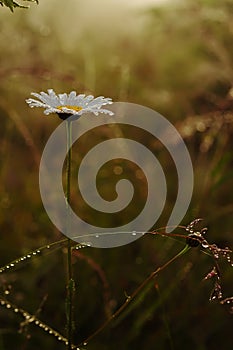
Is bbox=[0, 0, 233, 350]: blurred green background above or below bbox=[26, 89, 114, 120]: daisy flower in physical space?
above

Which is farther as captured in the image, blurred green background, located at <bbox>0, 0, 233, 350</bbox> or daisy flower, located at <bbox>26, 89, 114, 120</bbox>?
blurred green background, located at <bbox>0, 0, 233, 350</bbox>

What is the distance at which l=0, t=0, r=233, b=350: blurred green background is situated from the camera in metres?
1.39

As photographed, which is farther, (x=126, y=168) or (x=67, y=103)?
(x=126, y=168)

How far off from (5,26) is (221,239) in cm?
95

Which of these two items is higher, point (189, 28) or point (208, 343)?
point (189, 28)

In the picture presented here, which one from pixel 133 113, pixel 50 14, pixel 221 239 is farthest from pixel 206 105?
pixel 221 239

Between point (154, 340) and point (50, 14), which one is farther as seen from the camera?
point (50, 14)

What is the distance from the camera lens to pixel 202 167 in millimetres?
2117

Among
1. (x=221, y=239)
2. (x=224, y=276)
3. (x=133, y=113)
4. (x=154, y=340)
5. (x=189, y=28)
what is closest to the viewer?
(x=154, y=340)

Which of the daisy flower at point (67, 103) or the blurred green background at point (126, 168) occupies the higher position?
the blurred green background at point (126, 168)

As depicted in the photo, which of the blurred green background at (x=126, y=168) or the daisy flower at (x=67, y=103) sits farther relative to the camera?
the blurred green background at (x=126, y=168)

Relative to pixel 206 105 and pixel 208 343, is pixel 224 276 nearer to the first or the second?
pixel 208 343

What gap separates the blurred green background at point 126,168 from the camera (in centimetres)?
139

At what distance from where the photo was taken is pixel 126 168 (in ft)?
6.15
